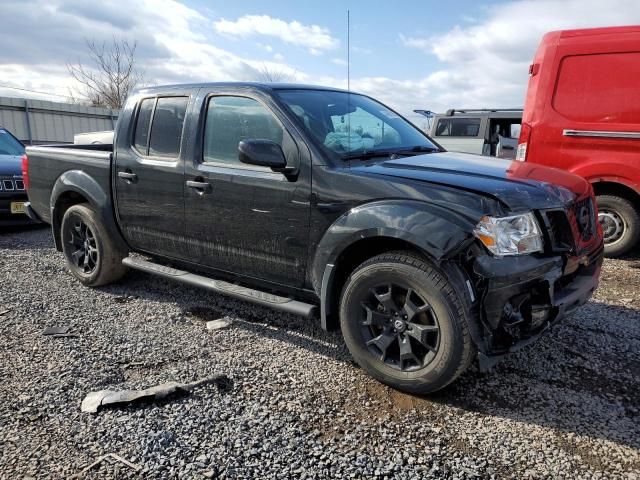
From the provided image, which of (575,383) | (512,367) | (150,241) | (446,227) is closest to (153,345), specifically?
(150,241)

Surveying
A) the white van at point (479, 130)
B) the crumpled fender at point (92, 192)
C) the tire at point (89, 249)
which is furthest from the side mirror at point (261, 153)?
the white van at point (479, 130)

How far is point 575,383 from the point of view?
9.78ft

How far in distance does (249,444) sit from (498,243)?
1.59 meters

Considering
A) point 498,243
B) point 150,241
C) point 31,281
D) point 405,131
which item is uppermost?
point 405,131

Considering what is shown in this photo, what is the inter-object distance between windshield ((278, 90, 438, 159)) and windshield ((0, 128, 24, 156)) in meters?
6.59

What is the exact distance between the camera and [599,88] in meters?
5.30

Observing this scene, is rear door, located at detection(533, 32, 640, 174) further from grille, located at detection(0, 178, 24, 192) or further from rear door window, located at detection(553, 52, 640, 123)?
grille, located at detection(0, 178, 24, 192)

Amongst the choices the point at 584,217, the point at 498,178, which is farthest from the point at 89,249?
the point at 584,217

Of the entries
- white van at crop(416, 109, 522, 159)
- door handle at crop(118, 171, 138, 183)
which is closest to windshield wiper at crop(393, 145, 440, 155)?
door handle at crop(118, 171, 138, 183)

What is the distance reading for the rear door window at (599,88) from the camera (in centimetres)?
514

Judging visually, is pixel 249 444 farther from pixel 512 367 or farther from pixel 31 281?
pixel 31 281

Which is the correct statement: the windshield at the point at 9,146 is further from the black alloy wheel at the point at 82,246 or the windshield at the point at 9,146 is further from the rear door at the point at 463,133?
the rear door at the point at 463,133

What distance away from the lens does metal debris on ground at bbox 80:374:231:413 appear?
2.67 m

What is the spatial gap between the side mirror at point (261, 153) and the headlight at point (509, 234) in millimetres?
1278
